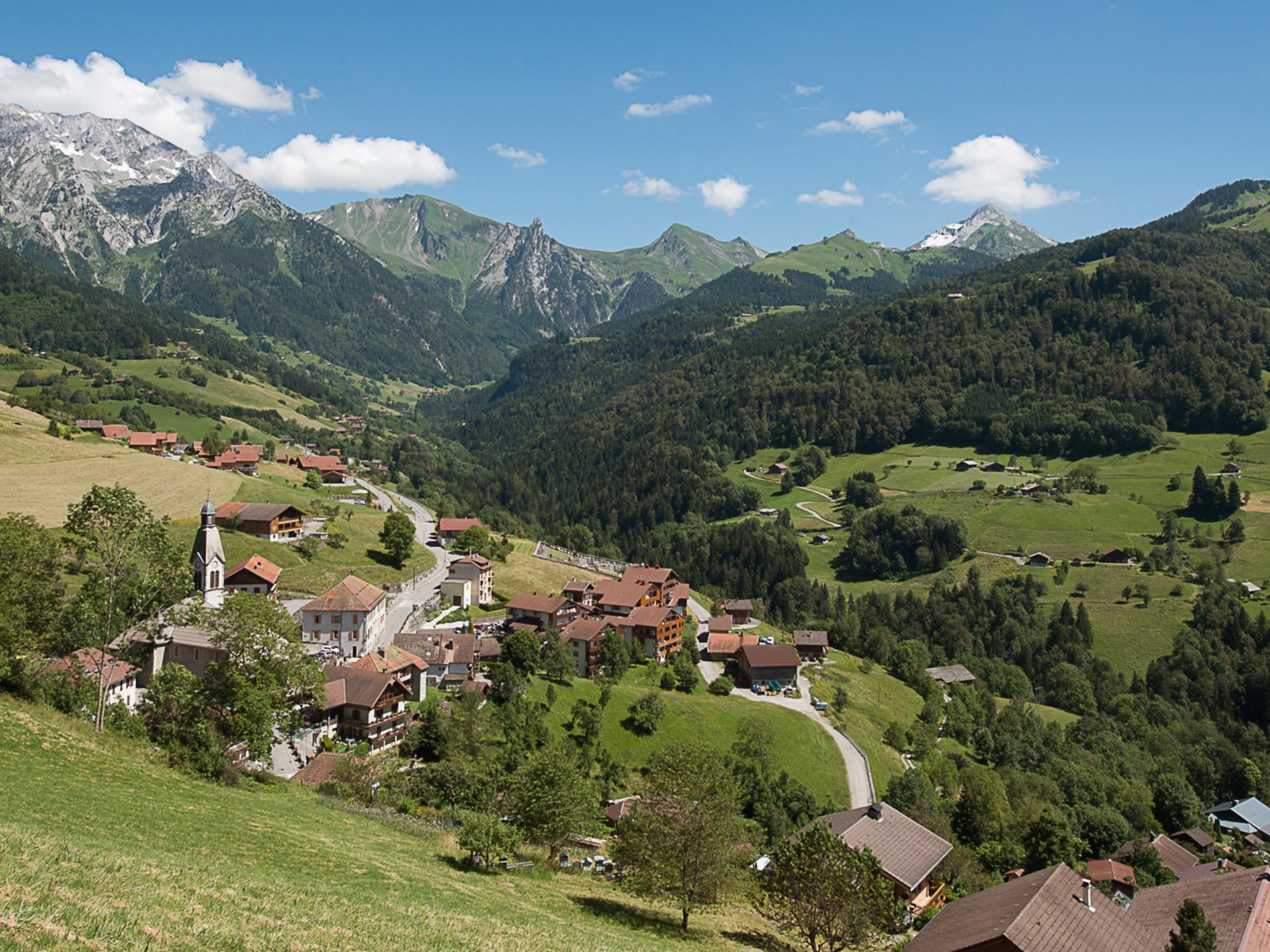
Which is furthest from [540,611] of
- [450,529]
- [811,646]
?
[450,529]

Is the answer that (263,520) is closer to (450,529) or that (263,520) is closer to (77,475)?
(77,475)

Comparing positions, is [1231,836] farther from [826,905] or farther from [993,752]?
[826,905]

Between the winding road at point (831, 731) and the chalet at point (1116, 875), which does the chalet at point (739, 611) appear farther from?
the chalet at point (1116, 875)

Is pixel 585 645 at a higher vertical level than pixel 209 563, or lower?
lower

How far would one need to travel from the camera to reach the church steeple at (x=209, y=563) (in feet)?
228

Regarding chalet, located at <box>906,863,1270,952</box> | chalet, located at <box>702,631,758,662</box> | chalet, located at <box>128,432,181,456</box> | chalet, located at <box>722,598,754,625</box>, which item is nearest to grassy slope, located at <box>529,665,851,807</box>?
chalet, located at <box>702,631,758,662</box>

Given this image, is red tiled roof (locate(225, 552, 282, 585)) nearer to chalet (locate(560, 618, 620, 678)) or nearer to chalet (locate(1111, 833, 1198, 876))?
chalet (locate(560, 618, 620, 678))

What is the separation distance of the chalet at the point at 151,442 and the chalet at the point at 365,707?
99966mm

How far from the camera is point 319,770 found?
154ft

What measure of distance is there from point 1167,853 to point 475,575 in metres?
69.4

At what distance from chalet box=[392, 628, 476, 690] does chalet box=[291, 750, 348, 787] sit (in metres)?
14.2

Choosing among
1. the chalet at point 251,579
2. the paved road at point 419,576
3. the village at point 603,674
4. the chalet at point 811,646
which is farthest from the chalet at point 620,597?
the chalet at point 251,579

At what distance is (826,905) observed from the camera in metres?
28.2

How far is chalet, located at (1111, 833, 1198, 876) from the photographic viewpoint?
68713 millimetres
